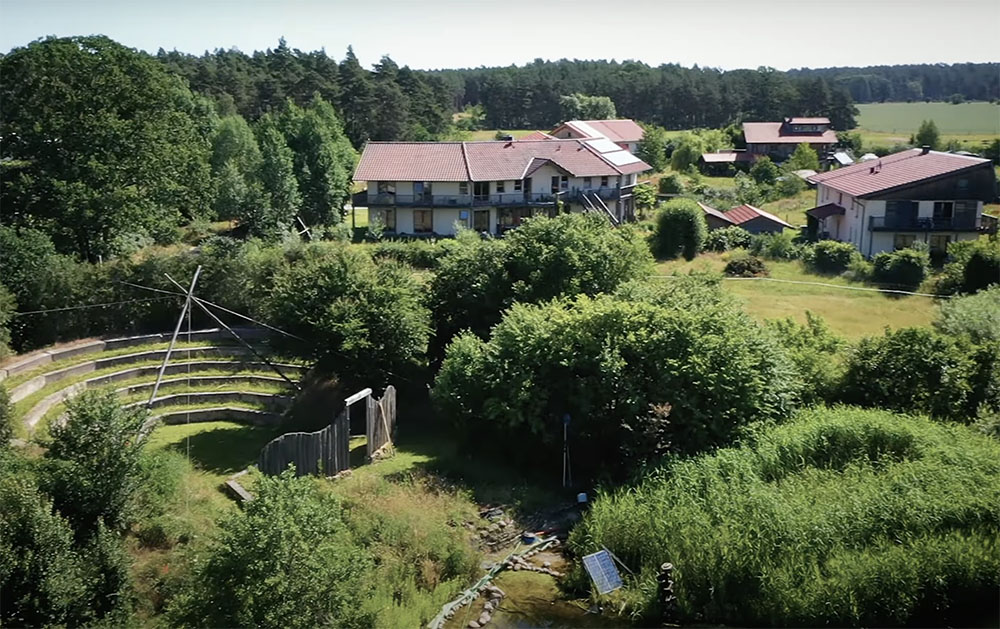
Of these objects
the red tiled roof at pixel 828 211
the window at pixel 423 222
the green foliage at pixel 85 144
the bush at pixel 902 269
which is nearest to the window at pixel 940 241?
the red tiled roof at pixel 828 211

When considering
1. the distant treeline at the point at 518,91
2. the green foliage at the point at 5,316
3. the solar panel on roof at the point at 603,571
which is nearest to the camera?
the solar panel on roof at the point at 603,571

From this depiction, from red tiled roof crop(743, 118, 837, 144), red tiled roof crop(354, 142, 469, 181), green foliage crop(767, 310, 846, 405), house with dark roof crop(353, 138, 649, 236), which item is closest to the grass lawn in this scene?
green foliage crop(767, 310, 846, 405)

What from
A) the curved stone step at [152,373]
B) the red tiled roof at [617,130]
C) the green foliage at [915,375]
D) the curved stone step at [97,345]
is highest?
the red tiled roof at [617,130]

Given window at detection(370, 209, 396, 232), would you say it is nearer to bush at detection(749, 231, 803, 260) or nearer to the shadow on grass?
bush at detection(749, 231, 803, 260)

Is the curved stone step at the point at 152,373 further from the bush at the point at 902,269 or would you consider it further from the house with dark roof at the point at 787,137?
the house with dark roof at the point at 787,137

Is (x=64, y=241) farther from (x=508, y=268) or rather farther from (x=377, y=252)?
(x=508, y=268)

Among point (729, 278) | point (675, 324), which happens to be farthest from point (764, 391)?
point (729, 278)
